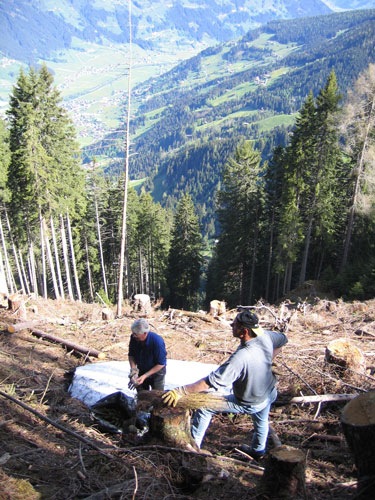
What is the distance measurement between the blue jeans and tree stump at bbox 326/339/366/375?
2182mm

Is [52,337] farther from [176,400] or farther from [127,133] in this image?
[127,133]

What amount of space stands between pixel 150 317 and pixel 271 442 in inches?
271

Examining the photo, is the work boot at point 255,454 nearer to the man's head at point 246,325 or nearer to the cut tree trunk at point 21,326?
the man's head at point 246,325

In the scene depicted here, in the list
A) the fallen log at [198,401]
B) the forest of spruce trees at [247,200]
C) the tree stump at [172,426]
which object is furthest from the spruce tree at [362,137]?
the tree stump at [172,426]

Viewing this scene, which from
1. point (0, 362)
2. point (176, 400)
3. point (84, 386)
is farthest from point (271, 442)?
point (0, 362)

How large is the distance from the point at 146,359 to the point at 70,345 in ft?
12.0

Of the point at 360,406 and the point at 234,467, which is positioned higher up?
the point at 360,406

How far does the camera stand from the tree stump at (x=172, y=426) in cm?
391

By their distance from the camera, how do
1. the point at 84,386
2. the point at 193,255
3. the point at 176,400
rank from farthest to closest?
the point at 193,255, the point at 84,386, the point at 176,400

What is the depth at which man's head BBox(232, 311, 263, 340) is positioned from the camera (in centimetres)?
373

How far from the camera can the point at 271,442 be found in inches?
184

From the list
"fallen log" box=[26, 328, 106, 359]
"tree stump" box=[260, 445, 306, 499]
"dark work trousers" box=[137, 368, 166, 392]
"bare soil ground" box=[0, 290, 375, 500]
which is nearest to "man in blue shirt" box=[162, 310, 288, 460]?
"bare soil ground" box=[0, 290, 375, 500]

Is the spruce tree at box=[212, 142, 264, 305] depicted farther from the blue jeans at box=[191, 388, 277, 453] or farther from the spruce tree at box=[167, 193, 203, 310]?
the blue jeans at box=[191, 388, 277, 453]

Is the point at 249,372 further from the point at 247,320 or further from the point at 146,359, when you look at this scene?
the point at 146,359
